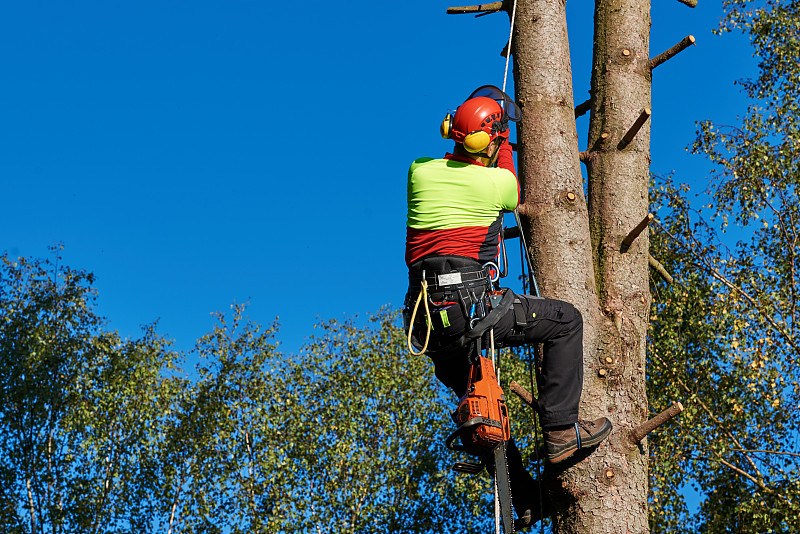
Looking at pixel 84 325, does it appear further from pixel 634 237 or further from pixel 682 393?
pixel 634 237

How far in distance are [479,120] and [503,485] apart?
1.79 m

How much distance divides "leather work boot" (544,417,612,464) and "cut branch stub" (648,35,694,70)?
7.54 ft

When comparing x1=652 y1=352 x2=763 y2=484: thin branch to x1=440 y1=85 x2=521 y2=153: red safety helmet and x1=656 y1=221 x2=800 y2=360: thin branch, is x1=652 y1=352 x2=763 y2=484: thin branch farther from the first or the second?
x1=440 y1=85 x2=521 y2=153: red safety helmet

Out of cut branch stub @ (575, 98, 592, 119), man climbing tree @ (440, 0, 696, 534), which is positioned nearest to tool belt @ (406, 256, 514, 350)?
man climbing tree @ (440, 0, 696, 534)

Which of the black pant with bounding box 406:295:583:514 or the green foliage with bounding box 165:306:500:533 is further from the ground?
the green foliage with bounding box 165:306:500:533

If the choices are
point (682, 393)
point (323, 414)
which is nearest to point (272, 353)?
point (323, 414)

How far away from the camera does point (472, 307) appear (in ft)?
13.3

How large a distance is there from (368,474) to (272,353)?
4791 mm

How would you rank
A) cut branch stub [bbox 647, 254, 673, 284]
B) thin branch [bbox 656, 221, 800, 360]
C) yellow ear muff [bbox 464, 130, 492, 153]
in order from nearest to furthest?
yellow ear muff [bbox 464, 130, 492, 153] < cut branch stub [bbox 647, 254, 673, 284] < thin branch [bbox 656, 221, 800, 360]

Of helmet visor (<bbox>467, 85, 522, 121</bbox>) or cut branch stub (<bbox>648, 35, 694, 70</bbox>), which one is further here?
cut branch stub (<bbox>648, 35, 694, 70</bbox>)

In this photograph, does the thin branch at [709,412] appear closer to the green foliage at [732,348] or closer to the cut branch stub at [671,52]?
the green foliage at [732,348]

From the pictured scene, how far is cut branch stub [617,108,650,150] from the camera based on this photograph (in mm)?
4496

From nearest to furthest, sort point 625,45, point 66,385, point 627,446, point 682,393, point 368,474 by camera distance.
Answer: point 627,446
point 625,45
point 682,393
point 368,474
point 66,385

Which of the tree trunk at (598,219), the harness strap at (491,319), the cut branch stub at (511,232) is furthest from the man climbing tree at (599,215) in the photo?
the harness strap at (491,319)
